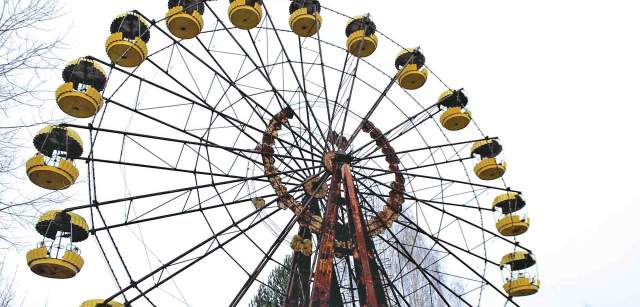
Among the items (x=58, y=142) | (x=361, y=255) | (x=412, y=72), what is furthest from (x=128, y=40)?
(x=412, y=72)

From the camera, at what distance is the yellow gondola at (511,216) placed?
1582cm

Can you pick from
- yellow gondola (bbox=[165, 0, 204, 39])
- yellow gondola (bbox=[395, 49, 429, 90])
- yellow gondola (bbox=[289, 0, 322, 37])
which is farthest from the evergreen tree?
yellow gondola (bbox=[165, 0, 204, 39])

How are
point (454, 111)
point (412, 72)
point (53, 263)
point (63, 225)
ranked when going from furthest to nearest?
point (412, 72) < point (454, 111) < point (63, 225) < point (53, 263)

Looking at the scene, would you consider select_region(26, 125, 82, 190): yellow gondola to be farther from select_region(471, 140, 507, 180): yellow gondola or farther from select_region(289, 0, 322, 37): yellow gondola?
select_region(471, 140, 507, 180): yellow gondola

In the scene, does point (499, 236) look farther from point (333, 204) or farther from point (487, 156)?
point (333, 204)

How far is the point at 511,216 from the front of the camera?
15.9 m

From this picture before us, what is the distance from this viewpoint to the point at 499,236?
1617 cm

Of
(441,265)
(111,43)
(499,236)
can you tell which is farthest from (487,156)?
(441,265)

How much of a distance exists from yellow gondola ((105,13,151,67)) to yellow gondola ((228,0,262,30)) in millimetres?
2366

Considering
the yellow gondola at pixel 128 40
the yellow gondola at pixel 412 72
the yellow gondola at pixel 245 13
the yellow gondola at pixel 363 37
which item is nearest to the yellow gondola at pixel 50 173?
the yellow gondola at pixel 128 40

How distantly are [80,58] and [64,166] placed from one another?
2788 millimetres

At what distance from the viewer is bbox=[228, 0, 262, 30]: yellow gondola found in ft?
48.1

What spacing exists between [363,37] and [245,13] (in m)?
3.68

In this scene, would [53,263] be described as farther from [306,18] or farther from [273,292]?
[273,292]
